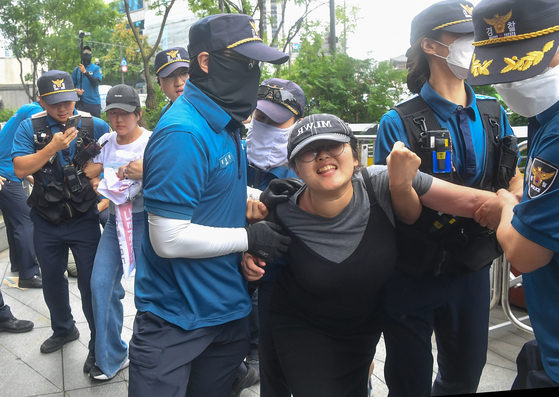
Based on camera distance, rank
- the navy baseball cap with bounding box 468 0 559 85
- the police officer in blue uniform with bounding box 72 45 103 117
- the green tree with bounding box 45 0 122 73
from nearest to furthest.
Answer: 1. the navy baseball cap with bounding box 468 0 559 85
2. the police officer in blue uniform with bounding box 72 45 103 117
3. the green tree with bounding box 45 0 122 73

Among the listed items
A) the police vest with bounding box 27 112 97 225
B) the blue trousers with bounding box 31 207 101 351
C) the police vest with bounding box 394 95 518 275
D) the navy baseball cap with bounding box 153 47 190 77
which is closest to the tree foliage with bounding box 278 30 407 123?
the navy baseball cap with bounding box 153 47 190 77

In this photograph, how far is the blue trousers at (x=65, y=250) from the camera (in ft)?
12.3

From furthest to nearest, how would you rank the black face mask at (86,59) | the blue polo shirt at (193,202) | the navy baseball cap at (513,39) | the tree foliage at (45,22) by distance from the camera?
1. the tree foliage at (45,22)
2. the black face mask at (86,59)
3. the blue polo shirt at (193,202)
4. the navy baseball cap at (513,39)

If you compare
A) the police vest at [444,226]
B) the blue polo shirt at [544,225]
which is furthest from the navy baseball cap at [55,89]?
the blue polo shirt at [544,225]

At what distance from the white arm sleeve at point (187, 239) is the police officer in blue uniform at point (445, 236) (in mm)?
877

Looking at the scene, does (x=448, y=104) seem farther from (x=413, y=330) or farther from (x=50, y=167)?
(x=50, y=167)

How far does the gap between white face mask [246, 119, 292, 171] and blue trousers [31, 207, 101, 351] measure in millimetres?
1453

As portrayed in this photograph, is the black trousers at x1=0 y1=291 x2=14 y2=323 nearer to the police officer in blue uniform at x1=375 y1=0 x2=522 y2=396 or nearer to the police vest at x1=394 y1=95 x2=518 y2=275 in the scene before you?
the police officer in blue uniform at x1=375 y1=0 x2=522 y2=396

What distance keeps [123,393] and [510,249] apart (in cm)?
294

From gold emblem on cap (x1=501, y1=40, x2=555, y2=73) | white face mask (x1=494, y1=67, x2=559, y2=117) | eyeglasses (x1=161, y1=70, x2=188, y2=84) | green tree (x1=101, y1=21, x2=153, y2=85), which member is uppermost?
gold emblem on cap (x1=501, y1=40, x2=555, y2=73)

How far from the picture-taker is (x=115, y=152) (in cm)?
356

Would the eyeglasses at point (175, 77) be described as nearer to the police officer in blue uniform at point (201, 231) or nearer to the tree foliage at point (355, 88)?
the police officer in blue uniform at point (201, 231)

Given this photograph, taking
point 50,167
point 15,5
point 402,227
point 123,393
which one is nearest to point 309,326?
point 402,227

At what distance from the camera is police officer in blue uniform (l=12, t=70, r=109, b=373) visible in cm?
372
